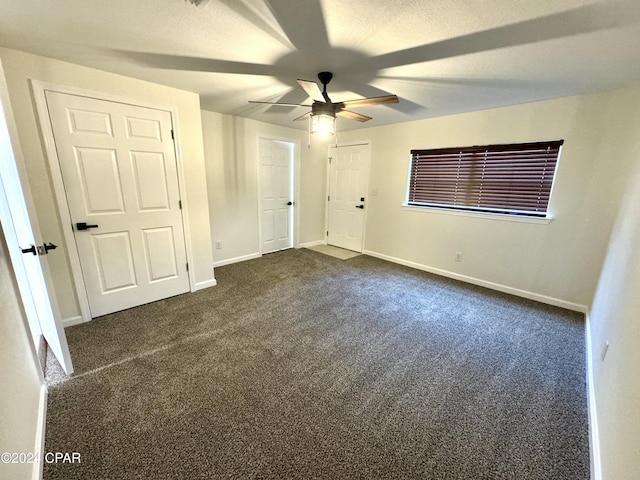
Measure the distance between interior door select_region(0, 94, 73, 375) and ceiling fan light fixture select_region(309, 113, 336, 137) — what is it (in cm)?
193

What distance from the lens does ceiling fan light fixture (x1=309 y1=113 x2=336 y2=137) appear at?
225 cm

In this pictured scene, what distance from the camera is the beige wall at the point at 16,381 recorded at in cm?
98

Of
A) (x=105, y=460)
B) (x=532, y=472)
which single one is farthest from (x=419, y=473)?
(x=105, y=460)

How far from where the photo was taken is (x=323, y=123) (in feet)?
7.47

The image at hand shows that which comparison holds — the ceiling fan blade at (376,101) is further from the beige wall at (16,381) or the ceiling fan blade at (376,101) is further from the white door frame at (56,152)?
the beige wall at (16,381)

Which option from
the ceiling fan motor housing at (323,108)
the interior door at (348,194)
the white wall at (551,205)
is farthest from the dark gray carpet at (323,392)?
the interior door at (348,194)

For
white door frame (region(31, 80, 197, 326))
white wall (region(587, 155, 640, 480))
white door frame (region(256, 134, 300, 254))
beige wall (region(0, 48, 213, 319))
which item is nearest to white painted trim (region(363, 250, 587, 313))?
white wall (region(587, 155, 640, 480))

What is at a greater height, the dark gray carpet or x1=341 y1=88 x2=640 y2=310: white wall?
x1=341 y1=88 x2=640 y2=310: white wall

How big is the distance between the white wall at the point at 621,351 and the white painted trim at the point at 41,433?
2.34 meters

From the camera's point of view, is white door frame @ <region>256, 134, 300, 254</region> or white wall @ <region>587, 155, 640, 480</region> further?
white door frame @ <region>256, 134, 300, 254</region>

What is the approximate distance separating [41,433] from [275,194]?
11.9ft

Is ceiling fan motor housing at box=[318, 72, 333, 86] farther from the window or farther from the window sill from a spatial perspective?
the window sill

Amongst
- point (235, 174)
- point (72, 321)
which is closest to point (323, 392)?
point (72, 321)

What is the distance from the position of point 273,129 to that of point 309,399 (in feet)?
12.6
